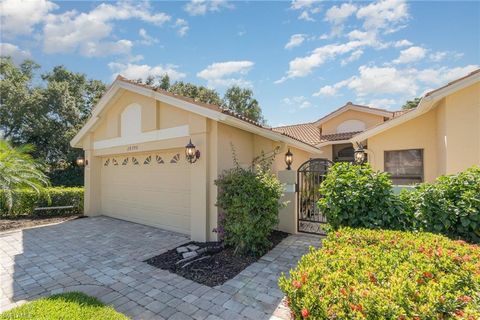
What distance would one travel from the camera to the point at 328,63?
11.0 m

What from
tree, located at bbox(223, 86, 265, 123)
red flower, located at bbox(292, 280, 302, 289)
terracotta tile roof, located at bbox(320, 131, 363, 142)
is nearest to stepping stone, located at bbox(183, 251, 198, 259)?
red flower, located at bbox(292, 280, 302, 289)

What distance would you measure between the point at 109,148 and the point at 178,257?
7.32 meters

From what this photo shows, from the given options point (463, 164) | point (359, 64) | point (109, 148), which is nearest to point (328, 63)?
point (359, 64)

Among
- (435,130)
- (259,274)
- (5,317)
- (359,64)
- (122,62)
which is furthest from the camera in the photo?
(122,62)

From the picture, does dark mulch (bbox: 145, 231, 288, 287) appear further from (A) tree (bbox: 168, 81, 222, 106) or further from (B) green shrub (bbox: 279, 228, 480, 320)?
(A) tree (bbox: 168, 81, 222, 106)

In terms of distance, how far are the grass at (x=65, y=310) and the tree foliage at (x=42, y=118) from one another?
69.2ft

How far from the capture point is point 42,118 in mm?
21859

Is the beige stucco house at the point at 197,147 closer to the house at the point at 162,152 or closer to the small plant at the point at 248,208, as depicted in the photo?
the house at the point at 162,152

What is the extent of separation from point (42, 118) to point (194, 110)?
73.3ft

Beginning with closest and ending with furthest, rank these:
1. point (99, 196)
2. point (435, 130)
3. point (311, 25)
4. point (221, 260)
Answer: point (221, 260) < point (311, 25) < point (435, 130) < point (99, 196)

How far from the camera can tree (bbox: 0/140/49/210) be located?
10.3m

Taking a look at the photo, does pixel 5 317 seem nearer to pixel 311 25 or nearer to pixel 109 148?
pixel 109 148

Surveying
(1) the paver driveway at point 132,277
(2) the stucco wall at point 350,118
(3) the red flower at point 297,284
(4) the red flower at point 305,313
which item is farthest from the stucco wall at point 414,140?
(4) the red flower at point 305,313

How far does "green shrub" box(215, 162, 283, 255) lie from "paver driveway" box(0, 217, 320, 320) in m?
0.65
